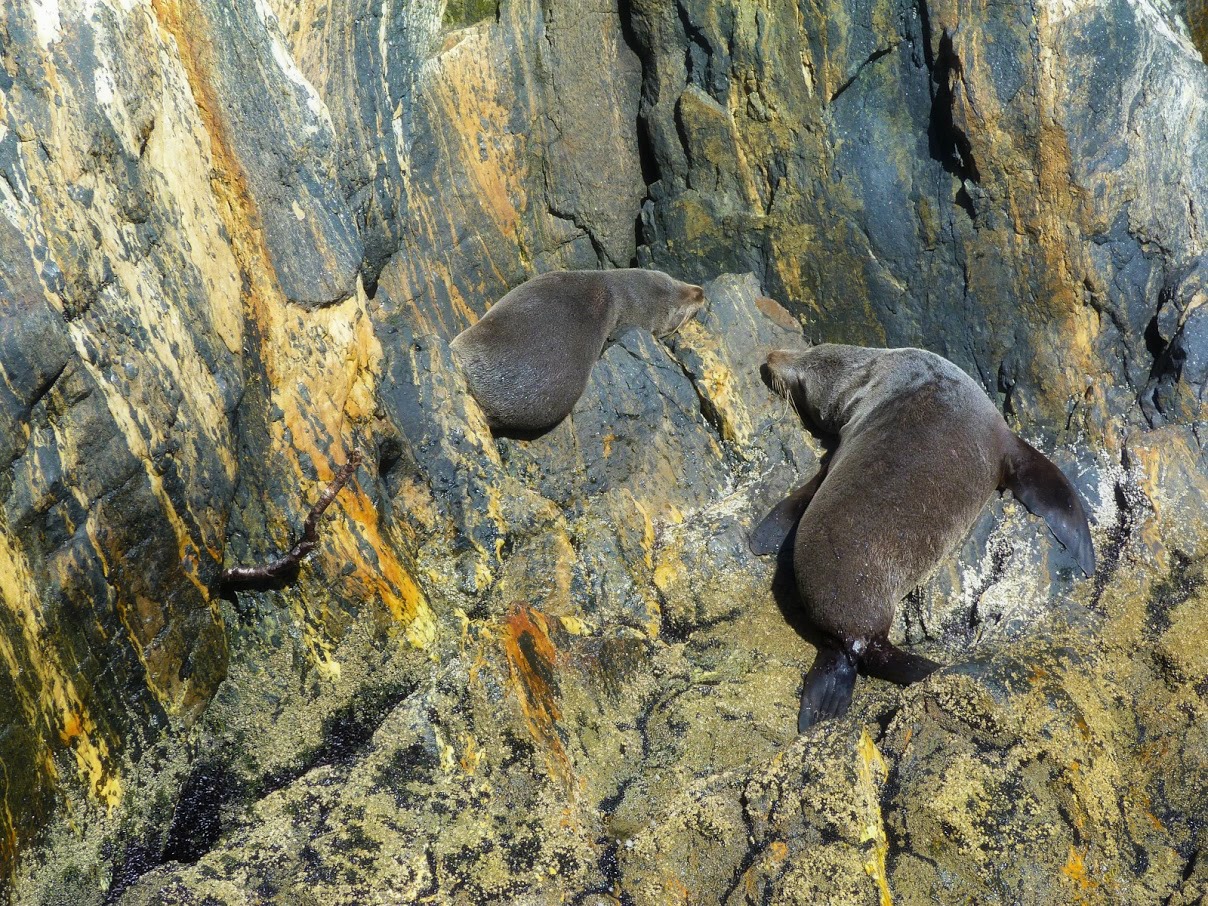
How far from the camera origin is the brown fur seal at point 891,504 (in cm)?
469

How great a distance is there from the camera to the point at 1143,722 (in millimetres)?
4031

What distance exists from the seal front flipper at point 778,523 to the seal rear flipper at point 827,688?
753 mm

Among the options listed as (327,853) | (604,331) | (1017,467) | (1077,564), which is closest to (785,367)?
(604,331)

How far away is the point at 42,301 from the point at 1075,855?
3.70 meters

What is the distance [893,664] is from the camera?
4.61 meters

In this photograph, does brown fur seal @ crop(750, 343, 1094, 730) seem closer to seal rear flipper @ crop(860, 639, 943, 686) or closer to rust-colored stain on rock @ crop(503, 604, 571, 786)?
seal rear flipper @ crop(860, 639, 943, 686)

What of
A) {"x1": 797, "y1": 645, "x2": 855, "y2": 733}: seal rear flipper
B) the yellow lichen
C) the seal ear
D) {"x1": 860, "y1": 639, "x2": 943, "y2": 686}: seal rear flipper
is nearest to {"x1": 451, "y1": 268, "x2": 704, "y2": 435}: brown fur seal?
{"x1": 797, "y1": 645, "x2": 855, "y2": 733}: seal rear flipper

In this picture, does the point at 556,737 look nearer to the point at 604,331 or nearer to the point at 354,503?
the point at 354,503

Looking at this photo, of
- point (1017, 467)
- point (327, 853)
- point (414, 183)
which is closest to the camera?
point (327, 853)

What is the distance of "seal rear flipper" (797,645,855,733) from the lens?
432 centimetres

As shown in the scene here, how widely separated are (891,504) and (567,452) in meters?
1.70

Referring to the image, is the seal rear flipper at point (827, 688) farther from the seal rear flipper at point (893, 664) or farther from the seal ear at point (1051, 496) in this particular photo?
the seal ear at point (1051, 496)

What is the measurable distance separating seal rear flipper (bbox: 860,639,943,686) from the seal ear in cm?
96

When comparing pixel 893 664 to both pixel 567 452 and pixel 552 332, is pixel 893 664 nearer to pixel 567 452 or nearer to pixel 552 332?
pixel 567 452
